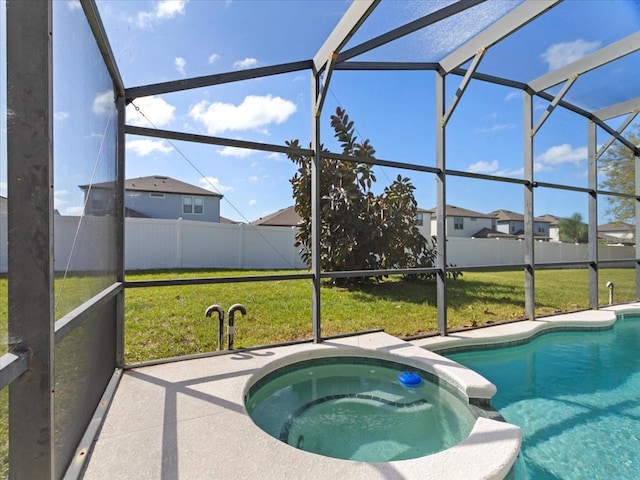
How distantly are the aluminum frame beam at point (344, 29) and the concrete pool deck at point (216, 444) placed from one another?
356 centimetres

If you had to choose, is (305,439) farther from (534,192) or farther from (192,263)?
(192,263)

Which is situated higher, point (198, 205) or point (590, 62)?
point (590, 62)

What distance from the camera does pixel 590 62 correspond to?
5.10 metres

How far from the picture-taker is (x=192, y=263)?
10.1 meters

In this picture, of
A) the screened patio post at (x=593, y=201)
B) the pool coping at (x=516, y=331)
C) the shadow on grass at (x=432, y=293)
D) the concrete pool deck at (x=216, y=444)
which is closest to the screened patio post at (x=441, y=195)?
the pool coping at (x=516, y=331)

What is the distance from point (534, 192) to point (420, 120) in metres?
2.45

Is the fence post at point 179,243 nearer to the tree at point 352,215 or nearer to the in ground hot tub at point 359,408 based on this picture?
the tree at point 352,215

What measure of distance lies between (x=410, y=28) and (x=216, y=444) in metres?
4.34

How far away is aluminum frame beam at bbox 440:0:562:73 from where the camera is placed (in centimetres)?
373

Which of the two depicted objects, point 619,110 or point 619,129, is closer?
point 619,110

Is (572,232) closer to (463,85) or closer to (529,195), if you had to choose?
(529,195)

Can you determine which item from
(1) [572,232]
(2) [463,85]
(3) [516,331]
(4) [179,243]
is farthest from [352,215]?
(1) [572,232]

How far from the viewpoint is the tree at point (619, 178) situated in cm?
861

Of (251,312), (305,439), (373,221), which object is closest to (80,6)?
(305,439)
